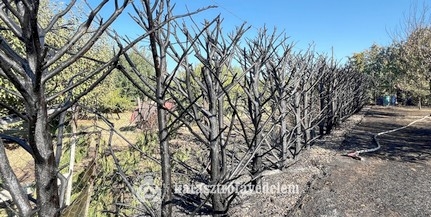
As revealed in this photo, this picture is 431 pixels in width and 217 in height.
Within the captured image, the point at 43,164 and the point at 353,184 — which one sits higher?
the point at 43,164

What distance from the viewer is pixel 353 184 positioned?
460 cm

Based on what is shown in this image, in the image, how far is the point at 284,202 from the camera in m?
3.90

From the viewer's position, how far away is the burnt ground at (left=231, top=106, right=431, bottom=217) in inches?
144

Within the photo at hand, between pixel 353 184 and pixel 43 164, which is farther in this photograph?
pixel 353 184

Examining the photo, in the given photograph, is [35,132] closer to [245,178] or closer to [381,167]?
[245,178]

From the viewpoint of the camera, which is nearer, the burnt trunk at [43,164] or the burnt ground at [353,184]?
the burnt trunk at [43,164]

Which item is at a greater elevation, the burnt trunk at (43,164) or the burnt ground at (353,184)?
the burnt trunk at (43,164)

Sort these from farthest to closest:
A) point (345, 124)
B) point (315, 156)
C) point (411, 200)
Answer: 1. point (345, 124)
2. point (315, 156)
3. point (411, 200)

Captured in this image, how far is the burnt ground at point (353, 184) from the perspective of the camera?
3.65 meters

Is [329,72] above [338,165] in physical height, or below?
above

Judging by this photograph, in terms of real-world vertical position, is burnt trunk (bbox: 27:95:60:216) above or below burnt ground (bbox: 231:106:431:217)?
above

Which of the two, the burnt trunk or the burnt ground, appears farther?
the burnt ground

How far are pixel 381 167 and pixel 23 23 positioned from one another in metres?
6.24

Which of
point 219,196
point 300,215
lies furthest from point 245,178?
point 219,196
